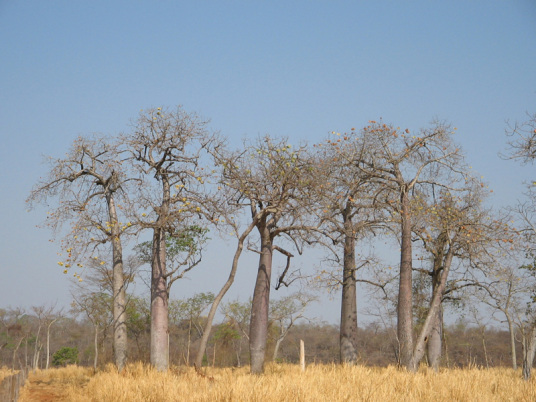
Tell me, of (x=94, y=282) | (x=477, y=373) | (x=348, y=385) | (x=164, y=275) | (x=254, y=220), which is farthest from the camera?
(x=94, y=282)

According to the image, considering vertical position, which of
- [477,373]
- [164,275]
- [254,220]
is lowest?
[477,373]

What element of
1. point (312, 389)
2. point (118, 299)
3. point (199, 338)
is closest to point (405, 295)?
point (312, 389)

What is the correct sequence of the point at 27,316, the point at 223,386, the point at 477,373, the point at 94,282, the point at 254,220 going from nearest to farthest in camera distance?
the point at 223,386 → the point at 477,373 → the point at 254,220 → the point at 94,282 → the point at 27,316

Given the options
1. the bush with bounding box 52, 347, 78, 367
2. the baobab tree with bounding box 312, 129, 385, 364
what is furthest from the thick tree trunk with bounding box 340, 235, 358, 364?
the bush with bounding box 52, 347, 78, 367

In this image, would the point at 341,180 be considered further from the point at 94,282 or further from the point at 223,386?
the point at 94,282

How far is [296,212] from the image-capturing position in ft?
55.2

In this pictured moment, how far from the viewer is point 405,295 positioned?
16781 mm

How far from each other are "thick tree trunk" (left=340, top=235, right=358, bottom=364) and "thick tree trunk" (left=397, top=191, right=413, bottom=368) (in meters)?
2.17

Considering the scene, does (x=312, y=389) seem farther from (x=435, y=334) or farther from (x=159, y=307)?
(x=435, y=334)

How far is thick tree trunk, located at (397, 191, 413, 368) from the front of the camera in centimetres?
1647

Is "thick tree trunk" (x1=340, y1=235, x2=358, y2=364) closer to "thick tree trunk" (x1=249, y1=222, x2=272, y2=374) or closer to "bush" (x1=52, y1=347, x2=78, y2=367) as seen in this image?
"thick tree trunk" (x1=249, y1=222, x2=272, y2=374)

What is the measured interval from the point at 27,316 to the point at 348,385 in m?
38.5

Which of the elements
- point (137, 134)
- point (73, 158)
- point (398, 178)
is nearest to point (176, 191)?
point (137, 134)

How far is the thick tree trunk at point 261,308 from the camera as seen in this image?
54.1ft
